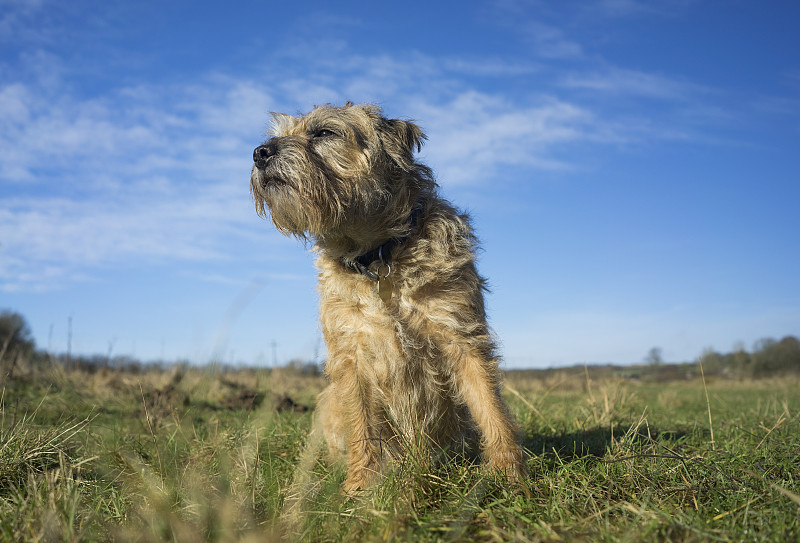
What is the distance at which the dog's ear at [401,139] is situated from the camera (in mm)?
3935

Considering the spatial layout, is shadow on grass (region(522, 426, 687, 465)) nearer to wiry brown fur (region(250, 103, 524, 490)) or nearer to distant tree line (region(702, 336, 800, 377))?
wiry brown fur (region(250, 103, 524, 490))

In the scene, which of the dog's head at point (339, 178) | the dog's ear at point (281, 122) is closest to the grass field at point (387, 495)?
the dog's head at point (339, 178)

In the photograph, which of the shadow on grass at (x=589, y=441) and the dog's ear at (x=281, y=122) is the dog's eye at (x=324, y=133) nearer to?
the dog's ear at (x=281, y=122)

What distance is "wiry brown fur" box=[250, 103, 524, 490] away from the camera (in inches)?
141

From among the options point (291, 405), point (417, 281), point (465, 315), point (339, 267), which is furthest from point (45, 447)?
point (291, 405)

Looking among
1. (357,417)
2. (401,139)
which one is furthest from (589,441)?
(401,139)

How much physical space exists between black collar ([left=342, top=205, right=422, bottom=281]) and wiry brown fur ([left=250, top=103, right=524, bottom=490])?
0.12ft

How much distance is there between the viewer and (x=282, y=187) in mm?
3770

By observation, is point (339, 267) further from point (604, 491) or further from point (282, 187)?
point (604, 491)

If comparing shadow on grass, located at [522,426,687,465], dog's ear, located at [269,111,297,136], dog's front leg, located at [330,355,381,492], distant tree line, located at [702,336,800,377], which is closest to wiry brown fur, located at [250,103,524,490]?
dog's front leg, located at [330,355,381,492]

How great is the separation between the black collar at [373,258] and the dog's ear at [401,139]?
497 mm

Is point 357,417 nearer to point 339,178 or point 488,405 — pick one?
point 488,405

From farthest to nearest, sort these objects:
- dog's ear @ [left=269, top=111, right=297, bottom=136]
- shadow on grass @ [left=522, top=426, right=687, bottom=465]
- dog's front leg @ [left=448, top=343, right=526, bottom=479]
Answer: dog's ear @ [left=269, top=111, right=297, bottom=136] → shadow on grass @ [left=522, top=426, right=687, bottom=465] → dog's front leg @ [left=448, top=343, right=526, bottom=479]

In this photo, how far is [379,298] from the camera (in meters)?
3.62
